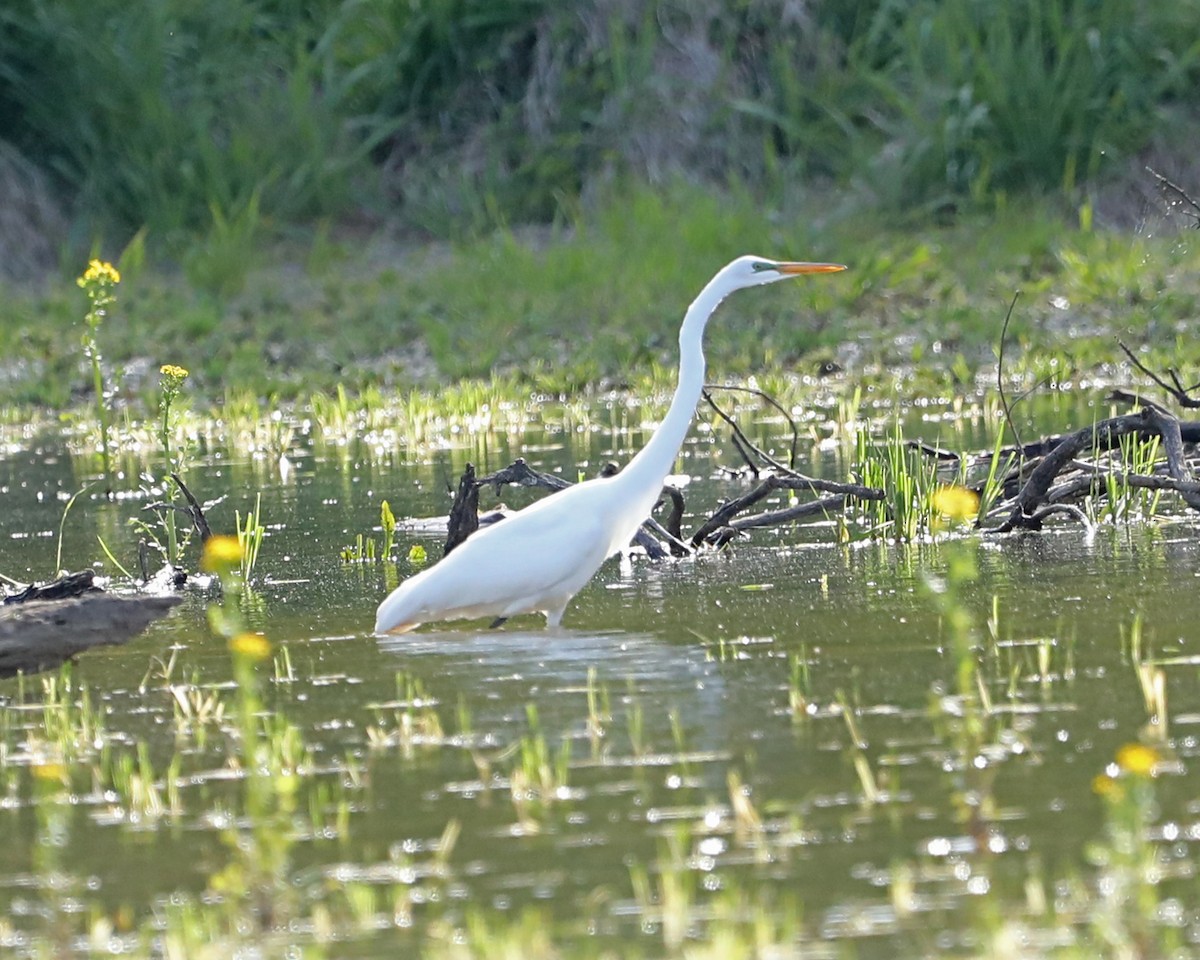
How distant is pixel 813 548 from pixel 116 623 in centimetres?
285

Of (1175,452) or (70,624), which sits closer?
(70,624)

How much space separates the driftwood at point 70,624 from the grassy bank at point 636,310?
8.90 m

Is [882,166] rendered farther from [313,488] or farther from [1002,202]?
[313,488]

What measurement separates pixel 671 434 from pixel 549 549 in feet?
1.82

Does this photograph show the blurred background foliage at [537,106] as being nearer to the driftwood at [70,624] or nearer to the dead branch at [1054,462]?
the dead branch at [1054,462]

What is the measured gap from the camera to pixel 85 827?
14.4 feet

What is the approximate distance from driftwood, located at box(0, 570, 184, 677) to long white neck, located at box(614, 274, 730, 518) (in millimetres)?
1477

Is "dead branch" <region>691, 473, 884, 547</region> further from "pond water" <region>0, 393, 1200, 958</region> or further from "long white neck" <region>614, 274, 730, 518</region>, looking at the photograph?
"long white neck" <region>614, 274, 730, 518</region>

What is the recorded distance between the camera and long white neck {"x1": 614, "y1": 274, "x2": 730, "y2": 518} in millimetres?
6773

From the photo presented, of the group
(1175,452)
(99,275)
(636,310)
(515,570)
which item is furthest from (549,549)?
(636,310)

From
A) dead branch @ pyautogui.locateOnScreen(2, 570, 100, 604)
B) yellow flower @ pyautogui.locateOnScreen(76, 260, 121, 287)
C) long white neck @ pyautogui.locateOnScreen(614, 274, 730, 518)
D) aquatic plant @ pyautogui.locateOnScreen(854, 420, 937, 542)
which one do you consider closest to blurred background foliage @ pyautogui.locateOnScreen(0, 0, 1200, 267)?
yellow flower @ pyautogui.locateOnScreen(76, 260, 121, 287)

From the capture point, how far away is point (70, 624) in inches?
237

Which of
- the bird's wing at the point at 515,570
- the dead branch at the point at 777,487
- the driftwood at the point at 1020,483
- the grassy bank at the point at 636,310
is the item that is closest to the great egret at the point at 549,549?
the bird's wing at the point at 515,570

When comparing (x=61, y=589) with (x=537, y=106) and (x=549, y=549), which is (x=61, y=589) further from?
(x=537, y=106)
